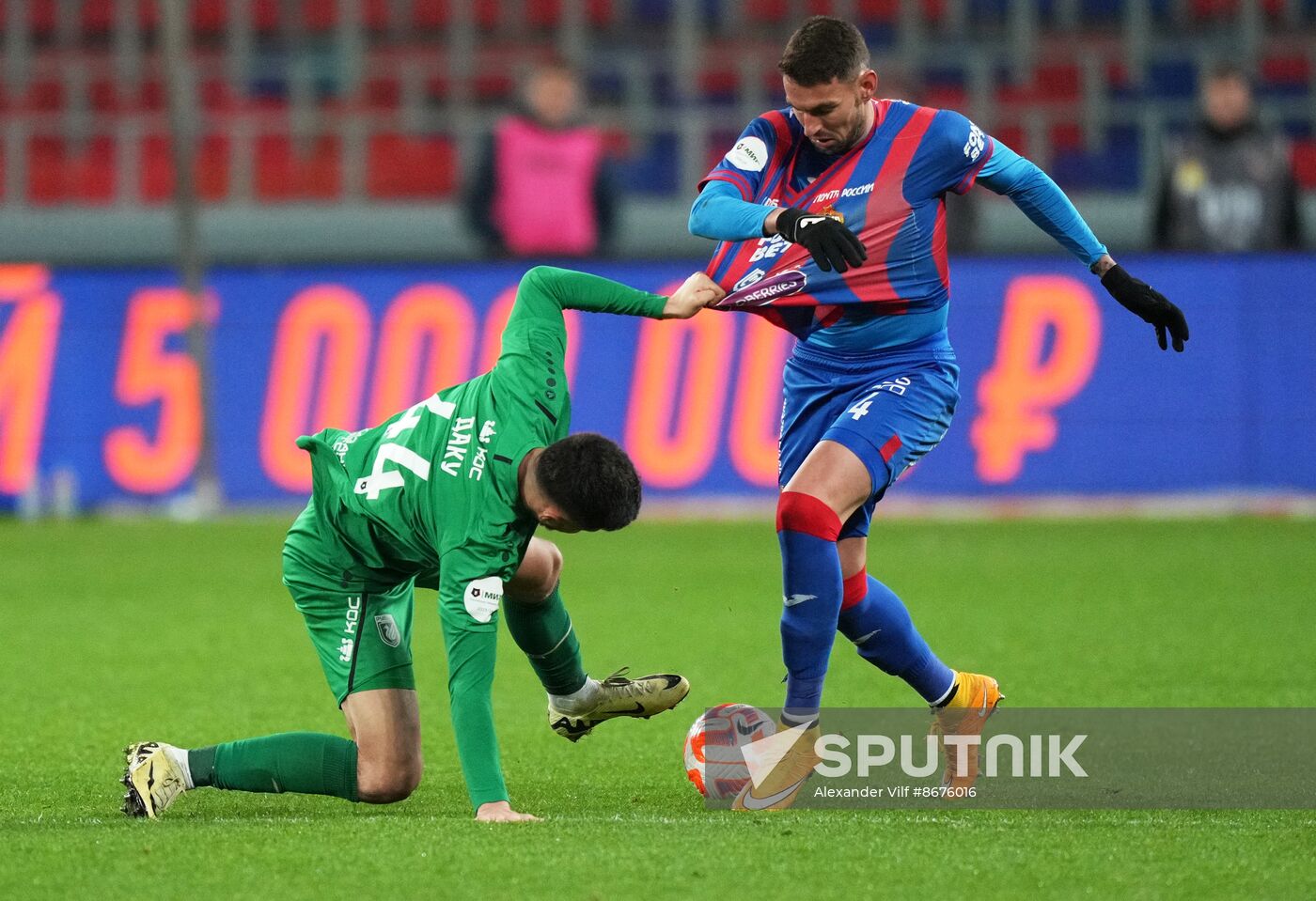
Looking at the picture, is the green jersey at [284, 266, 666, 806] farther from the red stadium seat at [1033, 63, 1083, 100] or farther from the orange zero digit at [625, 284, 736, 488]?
the red stadium seat at [1033, 63, 1083, 100]

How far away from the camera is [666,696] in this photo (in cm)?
564

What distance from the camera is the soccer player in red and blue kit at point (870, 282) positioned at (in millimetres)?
5469

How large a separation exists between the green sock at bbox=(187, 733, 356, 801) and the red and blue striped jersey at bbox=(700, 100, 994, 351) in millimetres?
1711

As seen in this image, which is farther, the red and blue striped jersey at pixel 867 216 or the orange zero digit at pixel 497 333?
the orange zero digit at pixel 497 333

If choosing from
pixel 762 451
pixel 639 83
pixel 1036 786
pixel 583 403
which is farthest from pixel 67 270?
pixel 1036 786

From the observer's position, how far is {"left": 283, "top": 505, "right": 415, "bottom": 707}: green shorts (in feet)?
17.1

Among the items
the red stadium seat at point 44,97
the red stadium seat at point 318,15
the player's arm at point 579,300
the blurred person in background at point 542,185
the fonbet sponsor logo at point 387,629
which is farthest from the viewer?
the red stadium seat at point 318,15

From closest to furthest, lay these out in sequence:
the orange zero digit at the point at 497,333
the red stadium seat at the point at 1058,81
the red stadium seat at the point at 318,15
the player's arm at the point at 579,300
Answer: the player's arm at the point at 579,300 → the orange zero digit at the point at 497,333 → the red stadium seat at the point at 1058,81 → the red stadium seat at the point at 318,15

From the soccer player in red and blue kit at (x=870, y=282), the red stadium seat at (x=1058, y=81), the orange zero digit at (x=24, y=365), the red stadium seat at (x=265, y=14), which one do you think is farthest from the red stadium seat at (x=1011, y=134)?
the soccer player in red and blue kit at (x=870, y=282)

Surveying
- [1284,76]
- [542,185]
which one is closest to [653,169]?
A: [542,185]

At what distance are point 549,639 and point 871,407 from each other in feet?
3.68

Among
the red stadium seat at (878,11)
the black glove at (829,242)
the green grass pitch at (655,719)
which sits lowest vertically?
the green grass pitch at (655,719)

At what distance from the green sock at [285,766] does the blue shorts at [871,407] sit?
5.02ft

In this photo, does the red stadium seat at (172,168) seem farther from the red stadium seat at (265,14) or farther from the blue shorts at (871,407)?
the blue shorts at (871,407)
